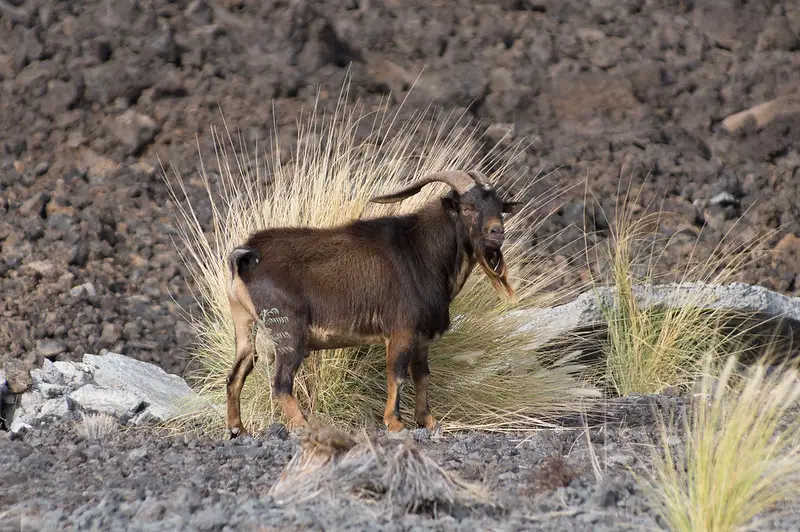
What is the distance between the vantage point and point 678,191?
10906mm

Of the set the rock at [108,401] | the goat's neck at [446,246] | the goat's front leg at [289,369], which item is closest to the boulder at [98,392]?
the rock at [108,401]

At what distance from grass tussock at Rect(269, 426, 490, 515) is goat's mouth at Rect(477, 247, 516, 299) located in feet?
6.31

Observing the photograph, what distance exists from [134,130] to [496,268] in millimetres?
5451

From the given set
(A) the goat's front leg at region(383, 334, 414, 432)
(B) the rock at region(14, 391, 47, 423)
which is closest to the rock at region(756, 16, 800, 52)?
(A) the goat's front leg at region(383, 334, 414, 432)

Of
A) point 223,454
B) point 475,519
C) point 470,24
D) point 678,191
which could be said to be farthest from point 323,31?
point 475,519

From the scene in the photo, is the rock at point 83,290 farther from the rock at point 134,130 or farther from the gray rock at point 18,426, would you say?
the rock at point 134,130

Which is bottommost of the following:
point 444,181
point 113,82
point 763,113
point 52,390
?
point 52,390

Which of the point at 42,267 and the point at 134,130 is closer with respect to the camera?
the point at 42,267

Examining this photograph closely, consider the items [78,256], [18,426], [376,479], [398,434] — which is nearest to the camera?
[376,479]

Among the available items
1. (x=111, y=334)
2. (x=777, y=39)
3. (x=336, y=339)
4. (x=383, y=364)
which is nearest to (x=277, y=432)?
(x=336, y=339)

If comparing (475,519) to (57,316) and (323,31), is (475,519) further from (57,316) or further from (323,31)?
(323,31)

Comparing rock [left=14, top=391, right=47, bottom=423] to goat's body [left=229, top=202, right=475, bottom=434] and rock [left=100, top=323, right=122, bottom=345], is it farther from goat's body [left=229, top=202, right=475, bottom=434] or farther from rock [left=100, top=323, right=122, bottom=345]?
goat's body [left=229, top=202, right=475, bottom=434]

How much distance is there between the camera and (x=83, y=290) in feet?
29.6

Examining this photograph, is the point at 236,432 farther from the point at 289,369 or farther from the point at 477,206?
the point at 477,206
